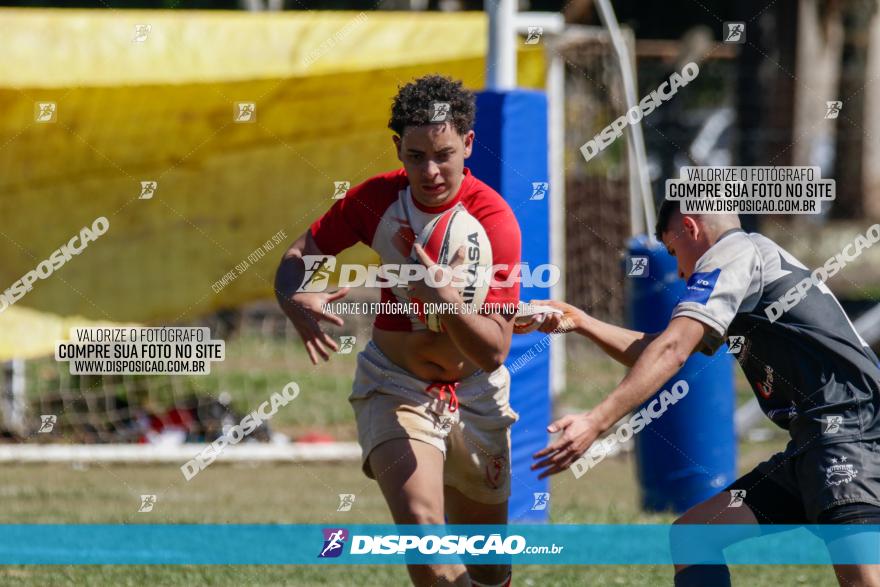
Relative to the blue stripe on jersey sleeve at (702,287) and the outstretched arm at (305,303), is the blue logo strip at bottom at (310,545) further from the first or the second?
the blue stripe on jersey sleeve at (702,287)

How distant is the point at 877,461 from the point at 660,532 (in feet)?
8.22

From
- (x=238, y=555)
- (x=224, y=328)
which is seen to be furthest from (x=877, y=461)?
(x=224, y=328)

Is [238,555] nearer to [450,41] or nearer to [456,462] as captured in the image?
[456,462]

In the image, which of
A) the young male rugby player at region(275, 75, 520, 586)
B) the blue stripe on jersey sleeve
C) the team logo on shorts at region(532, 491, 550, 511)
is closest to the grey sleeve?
the blue stripe on jersey sleeve

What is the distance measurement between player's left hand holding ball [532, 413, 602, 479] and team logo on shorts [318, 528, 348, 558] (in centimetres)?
211

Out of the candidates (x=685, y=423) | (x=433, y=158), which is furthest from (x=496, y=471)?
(x=685, y=423)

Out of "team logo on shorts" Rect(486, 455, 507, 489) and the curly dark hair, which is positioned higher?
the curly dark hair

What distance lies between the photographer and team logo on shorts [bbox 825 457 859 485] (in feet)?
15.0

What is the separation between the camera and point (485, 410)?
16.8ft

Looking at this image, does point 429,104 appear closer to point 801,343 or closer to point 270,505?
point 801,343

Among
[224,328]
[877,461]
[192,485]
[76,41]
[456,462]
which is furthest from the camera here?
[224,328]

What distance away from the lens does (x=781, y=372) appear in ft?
15.5

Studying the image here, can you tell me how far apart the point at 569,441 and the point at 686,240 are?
3.51ft

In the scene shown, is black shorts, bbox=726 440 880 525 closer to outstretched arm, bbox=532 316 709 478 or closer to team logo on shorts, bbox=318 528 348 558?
outstretched arm, bbox=532 316 709 478
